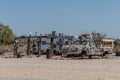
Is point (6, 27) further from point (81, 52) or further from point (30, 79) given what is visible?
point (30, 79)

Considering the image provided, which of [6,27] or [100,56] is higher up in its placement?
[6,27]

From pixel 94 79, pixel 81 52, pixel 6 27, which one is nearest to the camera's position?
pixel 94 79

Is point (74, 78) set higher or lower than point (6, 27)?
lower

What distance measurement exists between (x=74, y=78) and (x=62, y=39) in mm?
32949

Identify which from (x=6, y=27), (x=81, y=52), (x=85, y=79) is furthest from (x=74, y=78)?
(x=6, y=27)

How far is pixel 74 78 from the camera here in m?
19.4

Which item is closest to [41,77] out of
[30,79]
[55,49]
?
[30,79]

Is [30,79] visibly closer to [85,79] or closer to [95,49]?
[85,79]

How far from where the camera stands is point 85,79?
19016 mm

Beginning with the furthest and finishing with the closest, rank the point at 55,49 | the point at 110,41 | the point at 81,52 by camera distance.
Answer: the point at 110,41
the point at 55,49
the point at 81,52

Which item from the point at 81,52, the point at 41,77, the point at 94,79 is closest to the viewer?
the point at 94,79

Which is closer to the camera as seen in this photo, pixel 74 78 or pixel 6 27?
pixel 74 78

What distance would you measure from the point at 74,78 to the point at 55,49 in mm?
31205

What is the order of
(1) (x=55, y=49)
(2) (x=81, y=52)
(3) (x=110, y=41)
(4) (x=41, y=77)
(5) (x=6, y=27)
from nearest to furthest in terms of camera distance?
(4) (x=41, y=77) < (2) (x=81, y=52) < (1) (x=55, y=49) < (3) (x=110, y=41) < (5) (x=6, y=27)
